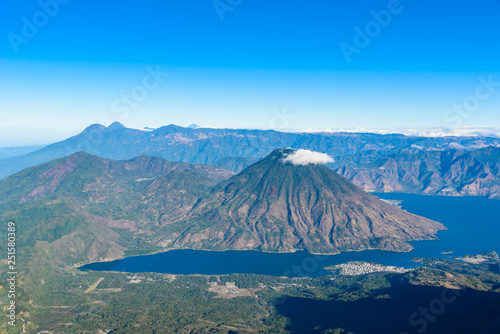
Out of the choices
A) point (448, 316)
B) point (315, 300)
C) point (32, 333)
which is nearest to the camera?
point (448, 316)

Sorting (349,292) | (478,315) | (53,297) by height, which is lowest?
(53,297)

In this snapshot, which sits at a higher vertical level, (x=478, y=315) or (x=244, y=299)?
(x=478, y=315)

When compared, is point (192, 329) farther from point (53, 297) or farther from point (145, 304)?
point (53, 297)

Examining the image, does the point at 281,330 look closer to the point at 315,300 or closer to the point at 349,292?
the point at 315,300

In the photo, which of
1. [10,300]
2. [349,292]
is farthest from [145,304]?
[349,292]

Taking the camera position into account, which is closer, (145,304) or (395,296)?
(395,296)

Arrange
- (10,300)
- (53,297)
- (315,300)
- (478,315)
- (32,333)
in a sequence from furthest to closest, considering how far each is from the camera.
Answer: (53,297) < (315,300) < (10,300) < (32,333) < (478,315)
